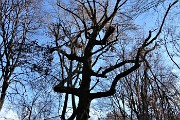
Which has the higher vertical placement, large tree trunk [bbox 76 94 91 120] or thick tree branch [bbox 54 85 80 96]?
thick tree branch [bbox 54 85 80 96]

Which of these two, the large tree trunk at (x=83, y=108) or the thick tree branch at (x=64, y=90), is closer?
the large tree trunk at (x=83, y=108)

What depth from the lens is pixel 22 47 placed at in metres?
12.9

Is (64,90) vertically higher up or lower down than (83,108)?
higher up

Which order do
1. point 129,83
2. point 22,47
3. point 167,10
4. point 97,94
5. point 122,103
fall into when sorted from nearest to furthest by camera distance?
point 167,10 → point 97,94 → point 22,47 → point 129,83 → point 122,103

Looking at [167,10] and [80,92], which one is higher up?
[167,10]

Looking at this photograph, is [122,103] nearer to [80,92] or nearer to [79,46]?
[79,46]

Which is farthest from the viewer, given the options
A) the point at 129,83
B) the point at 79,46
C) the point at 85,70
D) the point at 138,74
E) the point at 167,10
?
the point at 129,83

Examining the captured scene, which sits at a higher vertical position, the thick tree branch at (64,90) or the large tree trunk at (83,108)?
Result: the thick tree branch at (64,90)

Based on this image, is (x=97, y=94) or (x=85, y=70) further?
(x=85, y=70)

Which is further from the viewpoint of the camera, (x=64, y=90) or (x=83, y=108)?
(x=64, y=90)

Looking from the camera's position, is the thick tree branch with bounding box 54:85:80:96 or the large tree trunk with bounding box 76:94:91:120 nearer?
the large tree trunk with bounding box 76:94:91:120

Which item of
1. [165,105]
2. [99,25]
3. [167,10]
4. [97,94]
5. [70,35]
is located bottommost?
[165,105]

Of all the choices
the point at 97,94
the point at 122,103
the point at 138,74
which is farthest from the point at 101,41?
the point at 122,103

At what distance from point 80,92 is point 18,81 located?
5.93m
